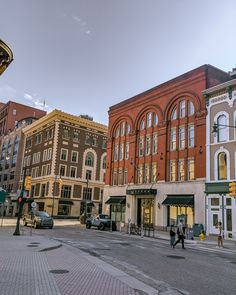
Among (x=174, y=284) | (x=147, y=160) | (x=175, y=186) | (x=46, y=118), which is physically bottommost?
(x=174, y=284)

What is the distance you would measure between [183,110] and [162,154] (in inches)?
224

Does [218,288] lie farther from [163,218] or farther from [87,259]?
[163,218]

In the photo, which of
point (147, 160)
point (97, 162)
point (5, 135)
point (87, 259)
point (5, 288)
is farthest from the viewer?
point (5, 135)

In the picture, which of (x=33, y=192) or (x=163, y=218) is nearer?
(x=163, y=218)

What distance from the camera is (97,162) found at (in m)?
68.4

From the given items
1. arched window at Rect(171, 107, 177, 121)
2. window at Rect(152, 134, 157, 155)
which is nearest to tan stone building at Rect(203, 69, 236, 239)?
arched window at Rect(171, 107, 177, 121)

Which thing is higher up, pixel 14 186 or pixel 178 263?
pixel 14 186

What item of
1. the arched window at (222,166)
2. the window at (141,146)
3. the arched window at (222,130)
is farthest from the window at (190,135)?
the window at (141,146)

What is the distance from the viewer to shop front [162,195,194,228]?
33094 millimetres

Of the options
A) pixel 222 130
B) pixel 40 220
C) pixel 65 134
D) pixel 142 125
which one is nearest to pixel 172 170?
pixel 222 130

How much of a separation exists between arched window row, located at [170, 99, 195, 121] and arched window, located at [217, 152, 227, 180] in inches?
264

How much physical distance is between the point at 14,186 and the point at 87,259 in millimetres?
65121

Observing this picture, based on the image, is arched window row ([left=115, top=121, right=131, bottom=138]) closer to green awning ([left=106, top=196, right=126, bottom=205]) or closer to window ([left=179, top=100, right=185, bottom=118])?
green awning ([left=106, top=196, right=126, bottom=205])

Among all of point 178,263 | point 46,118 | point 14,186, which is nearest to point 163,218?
point 178,263
